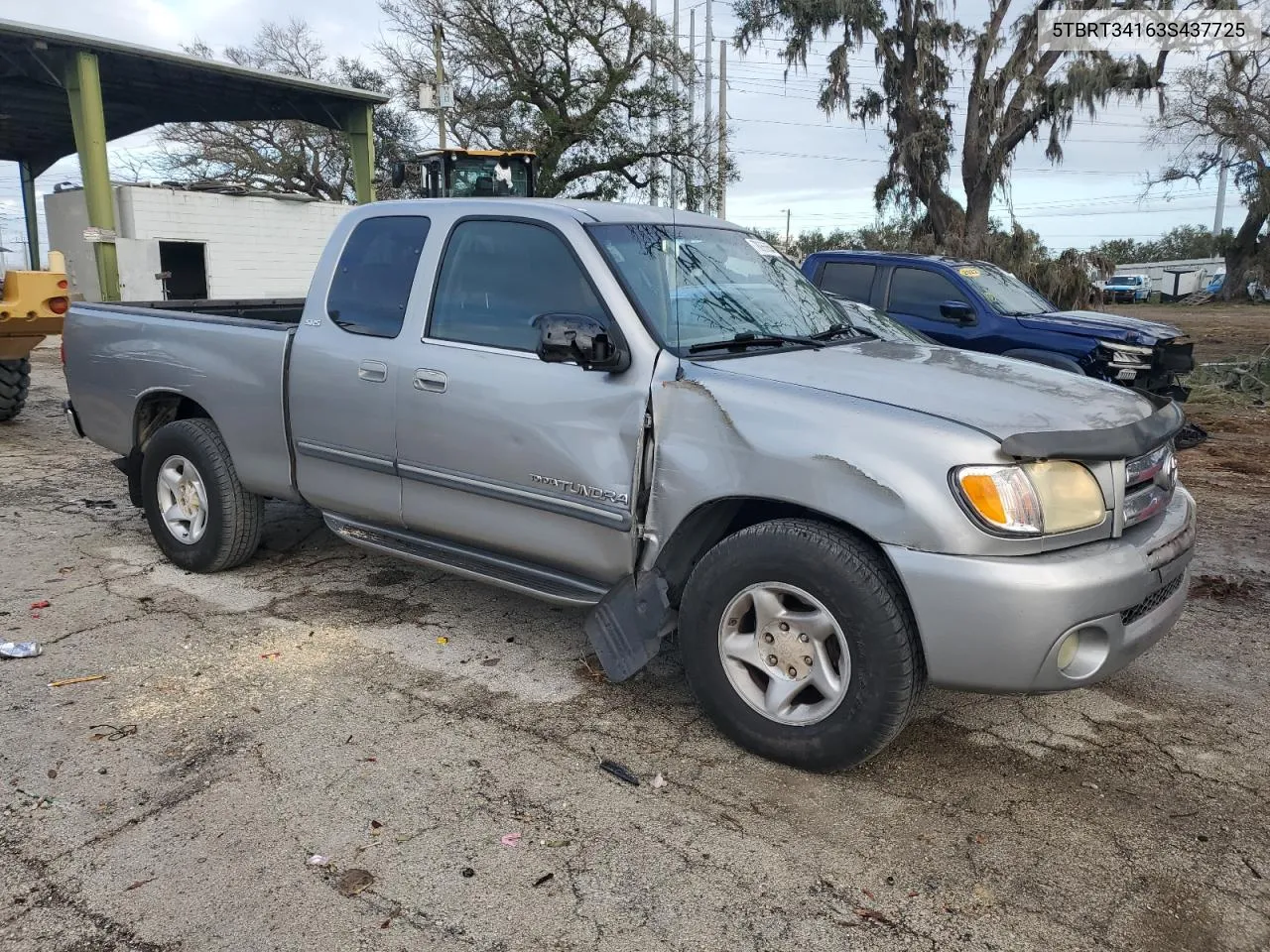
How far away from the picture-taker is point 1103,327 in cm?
920

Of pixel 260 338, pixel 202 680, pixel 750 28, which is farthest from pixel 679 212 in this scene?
pixel 750 28

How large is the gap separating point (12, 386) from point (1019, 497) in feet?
31.4

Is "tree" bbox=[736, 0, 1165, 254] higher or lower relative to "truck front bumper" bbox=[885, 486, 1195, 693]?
higher

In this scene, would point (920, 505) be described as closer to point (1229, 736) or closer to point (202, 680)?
point (1229, 736)

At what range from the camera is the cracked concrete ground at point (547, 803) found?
2514mm

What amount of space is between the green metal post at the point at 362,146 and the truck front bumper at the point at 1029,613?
20.4 m

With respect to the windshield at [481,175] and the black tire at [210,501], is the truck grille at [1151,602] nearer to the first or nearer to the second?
the black tire at [210,501]

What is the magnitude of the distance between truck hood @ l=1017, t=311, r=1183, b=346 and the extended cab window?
6617mm

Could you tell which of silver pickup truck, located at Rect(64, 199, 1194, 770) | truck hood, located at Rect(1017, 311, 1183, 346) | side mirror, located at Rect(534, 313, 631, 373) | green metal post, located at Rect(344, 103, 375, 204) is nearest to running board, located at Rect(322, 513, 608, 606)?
silver pickup truck, located at Rect(64, 199, 1194, 770)

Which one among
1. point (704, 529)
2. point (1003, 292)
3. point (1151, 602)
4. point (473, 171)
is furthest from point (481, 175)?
point (1151, 602)

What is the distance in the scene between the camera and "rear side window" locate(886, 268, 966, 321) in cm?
955

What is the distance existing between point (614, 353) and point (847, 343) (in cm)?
110

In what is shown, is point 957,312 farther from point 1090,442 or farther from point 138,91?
point 138,91

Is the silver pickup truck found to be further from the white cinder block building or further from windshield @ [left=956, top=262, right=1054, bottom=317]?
the white cinder block building
